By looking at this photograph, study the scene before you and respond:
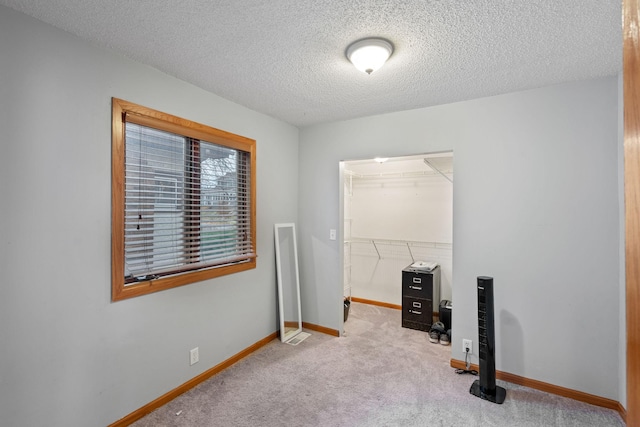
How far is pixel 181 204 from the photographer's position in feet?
8.16

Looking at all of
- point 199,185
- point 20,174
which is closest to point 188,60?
point 199,185

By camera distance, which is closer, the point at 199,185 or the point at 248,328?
the point at 199,185

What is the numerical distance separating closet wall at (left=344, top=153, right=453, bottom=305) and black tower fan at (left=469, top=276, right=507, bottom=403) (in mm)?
1769

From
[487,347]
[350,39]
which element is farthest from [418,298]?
[350,39]

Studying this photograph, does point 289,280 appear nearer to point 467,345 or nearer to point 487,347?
point 467,345

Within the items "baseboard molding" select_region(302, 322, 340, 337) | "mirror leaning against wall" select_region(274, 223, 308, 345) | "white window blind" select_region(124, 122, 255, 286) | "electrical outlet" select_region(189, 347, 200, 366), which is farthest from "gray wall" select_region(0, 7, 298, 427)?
"baseboard molding" select_region(302, 322, 340, 337)

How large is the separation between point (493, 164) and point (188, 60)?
2616 mm

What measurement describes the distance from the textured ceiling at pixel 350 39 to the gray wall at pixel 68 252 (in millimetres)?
193

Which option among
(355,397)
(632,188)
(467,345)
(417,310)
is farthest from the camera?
(417,310)

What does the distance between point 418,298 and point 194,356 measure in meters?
2.61

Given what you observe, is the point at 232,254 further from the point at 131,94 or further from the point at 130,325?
the point at 131,94

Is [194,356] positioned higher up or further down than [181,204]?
further down

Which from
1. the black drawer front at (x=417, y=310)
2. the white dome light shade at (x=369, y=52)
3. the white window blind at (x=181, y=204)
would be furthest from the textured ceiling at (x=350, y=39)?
the black drawer front at (x=417, y=310)

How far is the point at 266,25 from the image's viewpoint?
5.61ft
